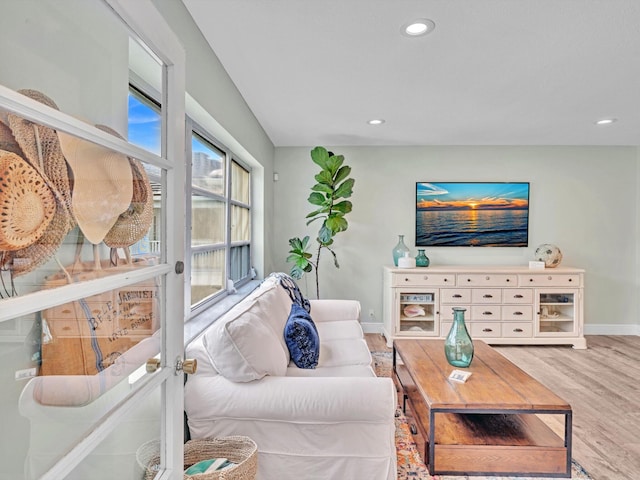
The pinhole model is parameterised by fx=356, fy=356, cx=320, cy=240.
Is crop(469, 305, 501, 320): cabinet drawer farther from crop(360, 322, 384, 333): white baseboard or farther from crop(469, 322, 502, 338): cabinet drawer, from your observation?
crop(360, 322, 384, 333): white baseboard

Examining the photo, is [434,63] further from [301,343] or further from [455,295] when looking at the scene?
[455,295]

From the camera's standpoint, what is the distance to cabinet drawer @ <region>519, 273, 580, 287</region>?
160 inches

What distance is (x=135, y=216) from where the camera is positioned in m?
0.93

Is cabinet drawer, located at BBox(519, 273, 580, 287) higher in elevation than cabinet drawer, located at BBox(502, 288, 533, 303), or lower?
higher

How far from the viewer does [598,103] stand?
10.0ft

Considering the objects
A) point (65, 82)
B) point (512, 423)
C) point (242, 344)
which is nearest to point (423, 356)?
point (512, 423)

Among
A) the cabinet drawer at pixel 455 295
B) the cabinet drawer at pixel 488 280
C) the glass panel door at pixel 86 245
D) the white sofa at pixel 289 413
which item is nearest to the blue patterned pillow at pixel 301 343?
the white sofa at pixel 289 413

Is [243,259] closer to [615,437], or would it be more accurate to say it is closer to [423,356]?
[423,356]

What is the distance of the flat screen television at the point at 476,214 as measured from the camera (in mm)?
4512

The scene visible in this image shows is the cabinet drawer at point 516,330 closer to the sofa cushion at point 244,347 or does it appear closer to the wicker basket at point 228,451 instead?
the sofa cushion at point 244,347

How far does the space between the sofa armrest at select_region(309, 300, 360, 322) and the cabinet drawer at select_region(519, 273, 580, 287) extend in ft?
7.05

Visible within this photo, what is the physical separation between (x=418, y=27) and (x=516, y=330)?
350 centimetres

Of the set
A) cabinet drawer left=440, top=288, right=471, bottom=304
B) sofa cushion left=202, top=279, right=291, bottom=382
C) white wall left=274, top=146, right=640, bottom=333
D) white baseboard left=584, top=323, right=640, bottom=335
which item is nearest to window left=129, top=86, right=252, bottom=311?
sofa cushion left=202, top=279, right=291, bottom=382

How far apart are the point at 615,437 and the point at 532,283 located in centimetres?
206
